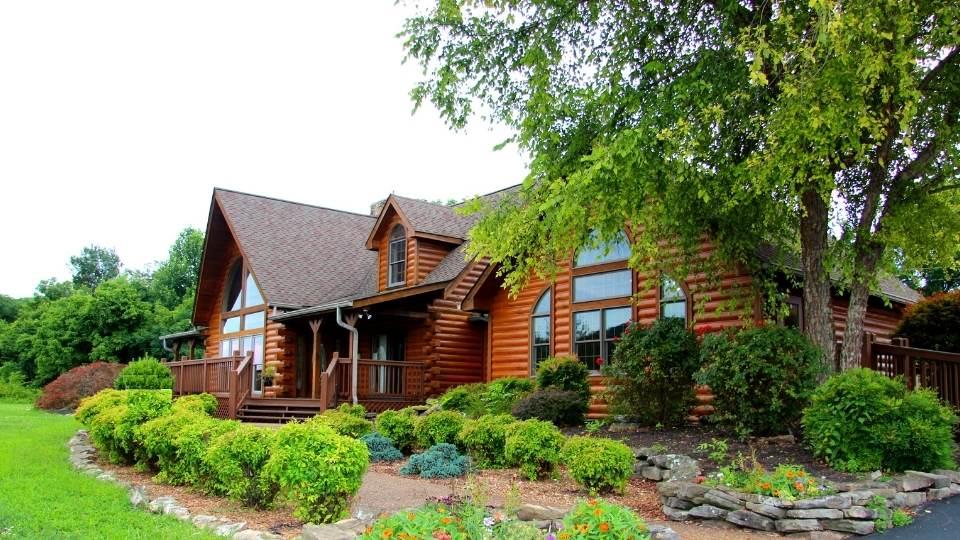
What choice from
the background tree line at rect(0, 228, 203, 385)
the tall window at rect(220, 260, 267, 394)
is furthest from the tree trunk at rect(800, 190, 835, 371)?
the background tree line at rect(0, 228, 203, 385)

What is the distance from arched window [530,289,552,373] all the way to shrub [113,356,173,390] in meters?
9.61

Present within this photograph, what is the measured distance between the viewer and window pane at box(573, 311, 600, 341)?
16703 mm

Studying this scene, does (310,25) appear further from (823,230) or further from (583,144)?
(823,230)

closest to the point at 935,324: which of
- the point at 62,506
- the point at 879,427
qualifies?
the point at 879,427

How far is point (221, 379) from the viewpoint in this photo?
21.7 m

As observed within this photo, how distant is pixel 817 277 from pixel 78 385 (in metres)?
24.1

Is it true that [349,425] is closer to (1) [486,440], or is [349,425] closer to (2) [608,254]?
(1) [486,440]

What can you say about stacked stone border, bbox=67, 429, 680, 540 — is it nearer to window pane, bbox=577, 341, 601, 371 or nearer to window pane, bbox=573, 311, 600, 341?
window pane, bbox=577, 341, 601, 371

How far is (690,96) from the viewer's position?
36.2 ft

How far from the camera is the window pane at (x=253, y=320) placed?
24.5 meters

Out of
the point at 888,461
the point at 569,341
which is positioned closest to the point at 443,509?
the point at 888,461

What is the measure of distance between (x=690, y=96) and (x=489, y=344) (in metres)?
9.76

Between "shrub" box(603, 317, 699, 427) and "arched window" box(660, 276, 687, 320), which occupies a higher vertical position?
"arched window" box(660, 276, 687, 320)

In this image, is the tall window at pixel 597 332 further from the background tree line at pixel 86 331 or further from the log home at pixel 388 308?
the background tree line at pixel 86 331
